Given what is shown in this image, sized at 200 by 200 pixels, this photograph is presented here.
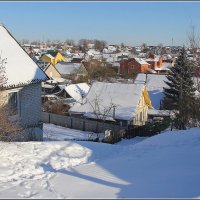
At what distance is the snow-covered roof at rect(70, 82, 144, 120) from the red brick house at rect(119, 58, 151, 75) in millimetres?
51325

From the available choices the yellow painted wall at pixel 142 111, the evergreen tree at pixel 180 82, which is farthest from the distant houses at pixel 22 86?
the evergreen tree at pixel 180 82

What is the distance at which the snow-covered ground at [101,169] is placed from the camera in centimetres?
891

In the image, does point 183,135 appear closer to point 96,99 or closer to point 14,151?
point 14,151

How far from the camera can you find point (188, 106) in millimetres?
25094

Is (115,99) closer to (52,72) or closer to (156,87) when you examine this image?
(156,87)

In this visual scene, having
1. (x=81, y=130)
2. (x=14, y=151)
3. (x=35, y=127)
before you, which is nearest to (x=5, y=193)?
(x=14, y=151)

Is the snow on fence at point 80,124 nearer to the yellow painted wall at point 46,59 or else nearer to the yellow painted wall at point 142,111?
the yellow painted wall at point 142,111

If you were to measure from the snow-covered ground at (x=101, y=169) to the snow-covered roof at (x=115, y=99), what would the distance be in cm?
1766

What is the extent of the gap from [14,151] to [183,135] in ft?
20.6

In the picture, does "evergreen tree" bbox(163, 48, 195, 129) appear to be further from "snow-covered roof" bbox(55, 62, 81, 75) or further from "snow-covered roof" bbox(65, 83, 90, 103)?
"snow-covered roof" bbox(55, 62, 81, 75)

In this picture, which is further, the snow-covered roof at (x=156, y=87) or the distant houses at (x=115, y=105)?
the snow-covered roof at (x=156, y=87)

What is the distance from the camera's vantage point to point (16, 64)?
60.5 feet

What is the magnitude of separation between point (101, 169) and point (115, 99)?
75.7 feet

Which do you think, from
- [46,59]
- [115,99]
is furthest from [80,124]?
[46,59]
